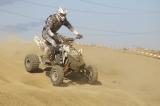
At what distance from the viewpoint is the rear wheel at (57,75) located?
13415mm

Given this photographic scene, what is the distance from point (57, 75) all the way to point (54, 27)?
5.81 ft

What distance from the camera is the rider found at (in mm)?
14297

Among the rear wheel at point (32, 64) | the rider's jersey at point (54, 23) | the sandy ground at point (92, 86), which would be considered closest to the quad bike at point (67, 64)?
the rear wheel at point (32, 64)

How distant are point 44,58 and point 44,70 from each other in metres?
0.62

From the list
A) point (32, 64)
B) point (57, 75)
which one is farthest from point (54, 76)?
point (32, 64)

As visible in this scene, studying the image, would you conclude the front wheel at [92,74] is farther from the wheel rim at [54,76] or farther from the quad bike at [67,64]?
the wheel rim at [54,76]

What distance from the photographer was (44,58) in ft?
49.5

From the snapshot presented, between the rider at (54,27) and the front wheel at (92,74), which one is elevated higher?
the rider at (54,27)

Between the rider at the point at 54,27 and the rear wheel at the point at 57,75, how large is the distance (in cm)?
96

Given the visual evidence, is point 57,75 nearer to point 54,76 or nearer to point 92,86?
point 54,76

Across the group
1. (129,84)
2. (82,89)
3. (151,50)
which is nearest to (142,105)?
(82,89)

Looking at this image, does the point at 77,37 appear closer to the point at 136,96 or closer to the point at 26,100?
the point at 136,96

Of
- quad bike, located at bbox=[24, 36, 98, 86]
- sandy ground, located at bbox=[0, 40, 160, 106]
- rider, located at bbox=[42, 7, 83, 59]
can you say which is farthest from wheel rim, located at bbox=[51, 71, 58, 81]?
rider, located at bbox=[42, 7, 83, 59]

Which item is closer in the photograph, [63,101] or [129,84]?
[63,101]
